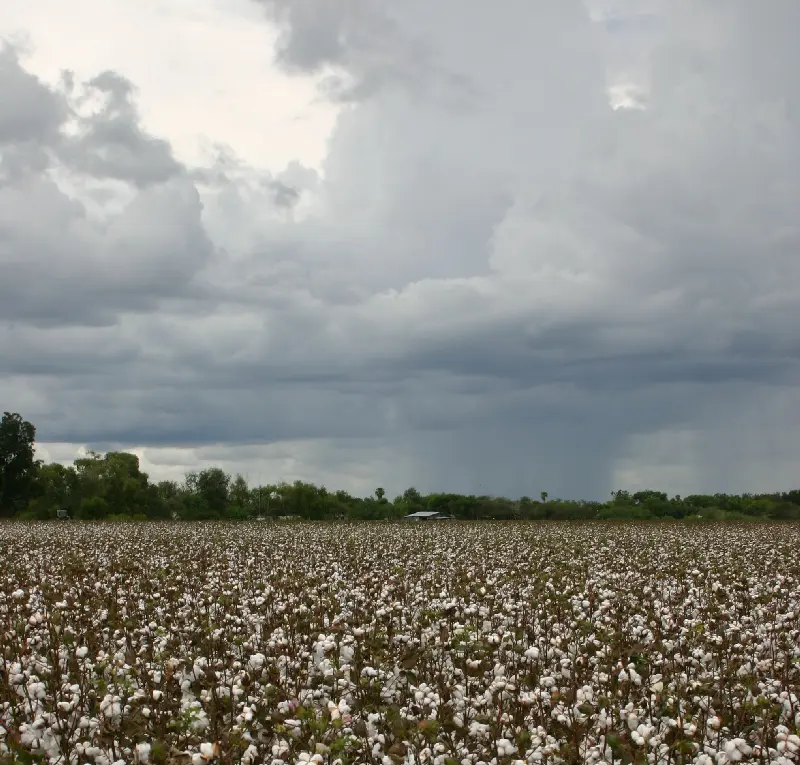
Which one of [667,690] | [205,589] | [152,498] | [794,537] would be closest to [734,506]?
[794,537]

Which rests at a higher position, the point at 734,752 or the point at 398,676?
the point at 734,752

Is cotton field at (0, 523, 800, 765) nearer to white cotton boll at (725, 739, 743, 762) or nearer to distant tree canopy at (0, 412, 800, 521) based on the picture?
white cotton boll at (725, 739, 743, 762)

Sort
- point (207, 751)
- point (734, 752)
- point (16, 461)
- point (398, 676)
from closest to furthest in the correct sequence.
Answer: point (207, 751), point (734, 752), point (398, 676), point (16, 461)

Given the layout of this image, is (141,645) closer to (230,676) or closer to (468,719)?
(230,676)

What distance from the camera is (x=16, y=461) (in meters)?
107

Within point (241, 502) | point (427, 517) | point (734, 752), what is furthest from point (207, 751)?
point (241, 502)

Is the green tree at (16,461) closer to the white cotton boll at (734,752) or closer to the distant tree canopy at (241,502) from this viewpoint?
the distant tree canopy at (241,502)

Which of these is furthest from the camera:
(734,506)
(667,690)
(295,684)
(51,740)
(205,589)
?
(734,506)

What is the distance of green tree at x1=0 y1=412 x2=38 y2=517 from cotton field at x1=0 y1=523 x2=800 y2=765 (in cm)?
9616

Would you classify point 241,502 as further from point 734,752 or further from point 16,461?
point 734,752

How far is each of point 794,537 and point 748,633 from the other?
1276 inches

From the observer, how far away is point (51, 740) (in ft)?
24.3

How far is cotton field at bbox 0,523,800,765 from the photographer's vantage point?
662 centimetres

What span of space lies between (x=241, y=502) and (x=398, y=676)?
124 m
